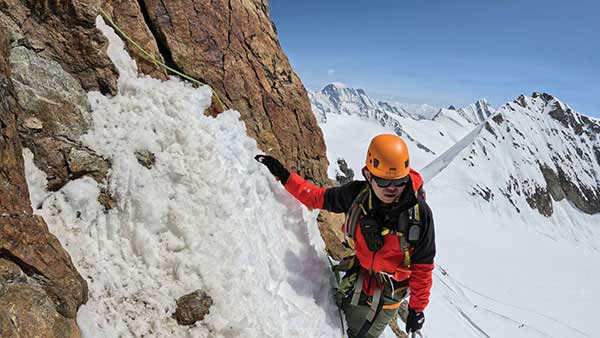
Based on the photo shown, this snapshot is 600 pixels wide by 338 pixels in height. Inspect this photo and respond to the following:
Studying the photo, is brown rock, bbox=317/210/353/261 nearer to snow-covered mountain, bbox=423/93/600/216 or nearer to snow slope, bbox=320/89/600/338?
snow slope, bbox=320/89/600/338

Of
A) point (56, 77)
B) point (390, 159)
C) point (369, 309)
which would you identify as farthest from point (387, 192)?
point (56, 77)

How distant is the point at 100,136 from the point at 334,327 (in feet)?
14.0

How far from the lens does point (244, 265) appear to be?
5258 mm

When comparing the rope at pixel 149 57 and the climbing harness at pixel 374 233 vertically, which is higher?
the rope at pixel 149 57

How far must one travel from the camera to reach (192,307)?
4.71 meters

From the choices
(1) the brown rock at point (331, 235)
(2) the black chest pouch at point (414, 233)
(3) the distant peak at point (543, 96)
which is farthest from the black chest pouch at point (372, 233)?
(3) the distant peak at point (543, 96)

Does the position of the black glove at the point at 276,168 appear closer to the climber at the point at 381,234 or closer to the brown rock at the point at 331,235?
the climber at the point at 381,234

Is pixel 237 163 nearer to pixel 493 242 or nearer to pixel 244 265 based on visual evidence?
pixel 244 265

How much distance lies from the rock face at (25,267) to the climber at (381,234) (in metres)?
3.38

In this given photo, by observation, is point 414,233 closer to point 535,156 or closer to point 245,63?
point 245,63

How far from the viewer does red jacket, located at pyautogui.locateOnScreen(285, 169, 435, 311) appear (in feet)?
17.7

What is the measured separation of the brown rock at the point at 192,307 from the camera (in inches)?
184

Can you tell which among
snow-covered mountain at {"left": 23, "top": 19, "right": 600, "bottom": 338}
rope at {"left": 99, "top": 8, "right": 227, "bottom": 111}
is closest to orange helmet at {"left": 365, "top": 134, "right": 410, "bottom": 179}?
snow-covered mountain at {"left": 23, "top": 19, "right": 600, "bottom": 338}

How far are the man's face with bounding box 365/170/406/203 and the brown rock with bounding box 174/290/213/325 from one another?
2.52 m
